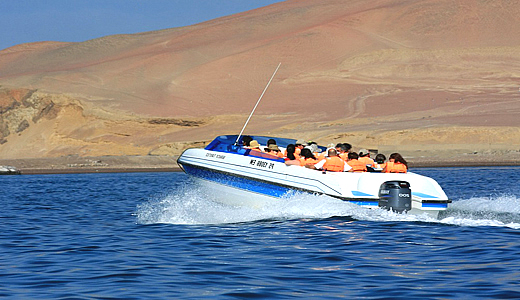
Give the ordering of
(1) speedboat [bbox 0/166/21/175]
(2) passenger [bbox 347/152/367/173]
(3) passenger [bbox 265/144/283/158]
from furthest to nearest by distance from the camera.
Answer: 1. (1) speedboat [bbox 0/166/21/175]
2. (3) passenger [bbox 265/144/283/158]
3. (2) passenger [bbox 347/152/367/173]

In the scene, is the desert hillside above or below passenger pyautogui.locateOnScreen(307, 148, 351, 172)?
above

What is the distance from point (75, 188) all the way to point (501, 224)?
2038cm

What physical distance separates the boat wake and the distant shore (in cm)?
2649

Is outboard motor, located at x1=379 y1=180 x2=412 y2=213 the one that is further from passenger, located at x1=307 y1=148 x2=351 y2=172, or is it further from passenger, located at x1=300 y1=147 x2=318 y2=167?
Answer: passenger, located at x1=300 y1=147 x2=318 y2=167

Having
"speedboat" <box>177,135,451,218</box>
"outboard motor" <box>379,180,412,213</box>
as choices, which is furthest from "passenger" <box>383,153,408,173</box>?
"outboard motor" <box>379,180,412,213</box>

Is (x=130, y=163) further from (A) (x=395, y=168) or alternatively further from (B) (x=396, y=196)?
(B) (x=396, y=196)

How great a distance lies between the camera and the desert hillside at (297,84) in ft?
194

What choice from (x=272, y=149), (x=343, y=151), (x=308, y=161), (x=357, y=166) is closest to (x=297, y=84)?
(x=272, y=149)

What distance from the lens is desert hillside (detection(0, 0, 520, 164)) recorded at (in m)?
59.0

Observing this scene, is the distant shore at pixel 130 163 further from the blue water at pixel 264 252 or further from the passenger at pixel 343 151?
the blue water at pixel 264 252

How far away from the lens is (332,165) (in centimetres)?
1468

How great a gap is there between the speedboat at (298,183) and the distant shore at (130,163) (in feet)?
86.4

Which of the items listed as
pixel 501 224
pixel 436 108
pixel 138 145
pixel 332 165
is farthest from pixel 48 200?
pixel 436 108

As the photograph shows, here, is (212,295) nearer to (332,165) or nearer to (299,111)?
(332,165)
